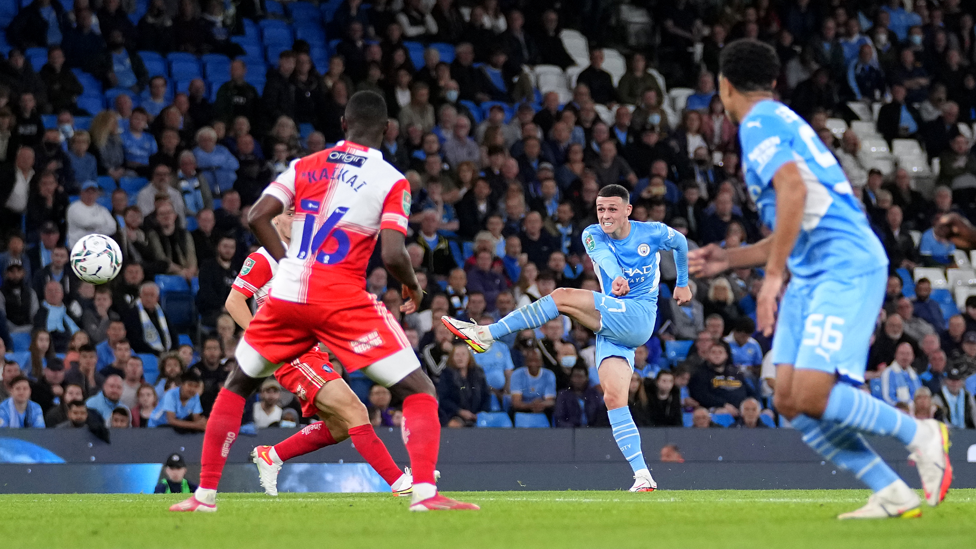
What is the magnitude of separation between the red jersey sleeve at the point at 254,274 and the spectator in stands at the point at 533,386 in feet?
20.6

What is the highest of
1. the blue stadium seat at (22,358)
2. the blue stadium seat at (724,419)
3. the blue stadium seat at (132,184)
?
the blue stadium seat at (132,184)

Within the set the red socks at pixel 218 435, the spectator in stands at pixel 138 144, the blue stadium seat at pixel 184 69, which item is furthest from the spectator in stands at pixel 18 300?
the red socks at pixel 218 435

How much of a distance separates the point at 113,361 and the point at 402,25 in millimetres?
8442

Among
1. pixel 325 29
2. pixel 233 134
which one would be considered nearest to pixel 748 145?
pixel 233 134

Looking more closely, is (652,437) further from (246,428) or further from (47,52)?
(47,52)

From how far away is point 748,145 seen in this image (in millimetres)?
5754

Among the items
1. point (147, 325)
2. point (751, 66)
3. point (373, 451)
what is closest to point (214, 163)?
point (147, 325)

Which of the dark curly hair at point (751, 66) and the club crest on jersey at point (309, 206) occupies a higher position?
→ the dark curly hair at point (751, 66)

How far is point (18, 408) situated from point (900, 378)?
35.5ft

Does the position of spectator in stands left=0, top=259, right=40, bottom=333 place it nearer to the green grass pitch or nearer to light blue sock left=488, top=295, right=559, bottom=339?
light blue sock left=488, top=295, right=559, bottom=339

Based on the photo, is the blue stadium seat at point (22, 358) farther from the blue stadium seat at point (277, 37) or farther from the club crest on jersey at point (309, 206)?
the club crest on jersey at point (309, 206)

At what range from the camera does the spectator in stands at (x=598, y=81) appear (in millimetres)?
20234

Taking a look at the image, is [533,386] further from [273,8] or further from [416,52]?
[273,8]

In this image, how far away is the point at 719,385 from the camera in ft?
50.1
